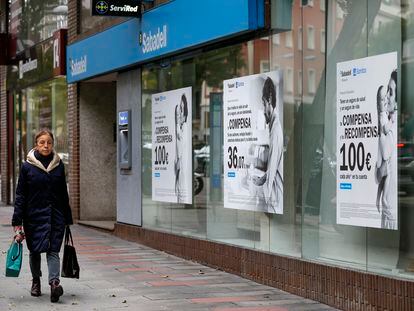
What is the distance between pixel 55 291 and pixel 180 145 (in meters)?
4.19

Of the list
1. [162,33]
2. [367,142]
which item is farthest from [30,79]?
[367,142]

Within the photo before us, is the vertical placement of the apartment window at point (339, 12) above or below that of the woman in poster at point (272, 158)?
above

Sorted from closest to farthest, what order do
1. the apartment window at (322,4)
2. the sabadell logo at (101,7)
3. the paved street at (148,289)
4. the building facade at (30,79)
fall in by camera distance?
the paved street at (148,289), the apartment window at (322,4), the sabadell logo at (101,7), the building facade at (30,79)

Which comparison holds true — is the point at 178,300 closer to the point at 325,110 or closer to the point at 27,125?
the point at 325,110

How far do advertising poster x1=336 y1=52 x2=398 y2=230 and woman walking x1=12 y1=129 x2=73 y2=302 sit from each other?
275cm

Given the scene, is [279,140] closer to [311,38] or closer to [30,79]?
[311,38]

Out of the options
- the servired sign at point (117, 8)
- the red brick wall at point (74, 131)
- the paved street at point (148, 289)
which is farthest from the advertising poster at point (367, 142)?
the red brick wall at point (74, 131)

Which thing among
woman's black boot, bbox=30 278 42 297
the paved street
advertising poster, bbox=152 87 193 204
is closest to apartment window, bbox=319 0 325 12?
the paved street

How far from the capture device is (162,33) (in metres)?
12.1

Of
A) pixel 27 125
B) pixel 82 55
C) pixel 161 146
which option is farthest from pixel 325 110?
pixel 27 125

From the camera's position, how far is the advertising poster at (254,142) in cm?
951

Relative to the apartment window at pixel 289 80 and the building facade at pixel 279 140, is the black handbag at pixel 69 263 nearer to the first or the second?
the building facade at pixel 279 140

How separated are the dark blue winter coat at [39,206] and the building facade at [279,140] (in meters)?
2.46

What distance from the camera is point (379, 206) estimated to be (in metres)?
7.69
